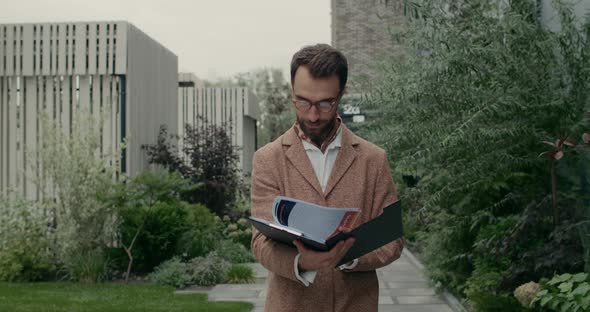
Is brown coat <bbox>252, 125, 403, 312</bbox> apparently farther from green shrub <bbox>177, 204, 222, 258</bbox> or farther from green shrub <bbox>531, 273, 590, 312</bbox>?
green shrub <bbox>177, 204, 222, 258</bbox>

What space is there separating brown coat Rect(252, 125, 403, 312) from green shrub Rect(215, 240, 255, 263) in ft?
29.4

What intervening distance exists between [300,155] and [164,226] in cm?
826

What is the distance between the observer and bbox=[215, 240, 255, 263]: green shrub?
37.4 ft

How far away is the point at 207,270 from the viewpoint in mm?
9734

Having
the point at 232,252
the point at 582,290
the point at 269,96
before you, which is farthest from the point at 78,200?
the point at 269,96

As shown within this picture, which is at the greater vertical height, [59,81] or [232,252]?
[59,81]

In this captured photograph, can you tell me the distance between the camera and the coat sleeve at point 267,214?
7.06 feet

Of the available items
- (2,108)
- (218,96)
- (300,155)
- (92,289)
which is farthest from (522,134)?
(218,96)

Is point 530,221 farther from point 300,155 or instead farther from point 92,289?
point 92,289

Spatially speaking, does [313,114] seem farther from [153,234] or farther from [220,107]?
[220,107]

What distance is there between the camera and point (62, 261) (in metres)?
9.84

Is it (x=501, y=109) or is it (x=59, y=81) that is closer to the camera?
(x=501, y=109)

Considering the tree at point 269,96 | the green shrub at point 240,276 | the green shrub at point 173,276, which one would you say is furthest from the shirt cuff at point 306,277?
the tree at point 269,96

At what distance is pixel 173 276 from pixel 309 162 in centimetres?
760
